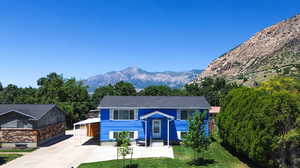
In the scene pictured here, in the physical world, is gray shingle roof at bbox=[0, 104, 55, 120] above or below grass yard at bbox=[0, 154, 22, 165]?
above

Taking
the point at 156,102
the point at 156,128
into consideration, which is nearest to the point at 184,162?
the point at 156,128

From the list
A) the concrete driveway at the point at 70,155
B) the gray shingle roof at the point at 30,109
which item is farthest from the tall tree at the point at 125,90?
the concrete driveway at the point at 70,155

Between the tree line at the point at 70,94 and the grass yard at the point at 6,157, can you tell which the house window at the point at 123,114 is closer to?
the grass yard at the point at 6,157

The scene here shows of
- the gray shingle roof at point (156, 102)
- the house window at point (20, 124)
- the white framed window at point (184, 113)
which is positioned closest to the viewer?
the house window at point (20, 124)

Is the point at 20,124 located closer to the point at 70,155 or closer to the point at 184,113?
the point at 70,155

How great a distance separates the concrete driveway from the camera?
23.9 metres

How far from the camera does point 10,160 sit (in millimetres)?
25391

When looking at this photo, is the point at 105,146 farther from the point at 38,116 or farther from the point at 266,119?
the point at 266,119

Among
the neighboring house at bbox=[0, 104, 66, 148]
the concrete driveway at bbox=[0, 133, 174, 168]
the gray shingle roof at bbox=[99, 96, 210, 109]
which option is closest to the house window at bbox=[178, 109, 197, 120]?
the gray shingle roof at bbox=[99, 96, 210, 109]

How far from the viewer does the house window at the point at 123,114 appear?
32344 millimetres

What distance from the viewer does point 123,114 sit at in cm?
3244

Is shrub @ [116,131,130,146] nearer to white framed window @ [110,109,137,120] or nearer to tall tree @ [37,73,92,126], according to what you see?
white framed window @ [110,109,137,120]

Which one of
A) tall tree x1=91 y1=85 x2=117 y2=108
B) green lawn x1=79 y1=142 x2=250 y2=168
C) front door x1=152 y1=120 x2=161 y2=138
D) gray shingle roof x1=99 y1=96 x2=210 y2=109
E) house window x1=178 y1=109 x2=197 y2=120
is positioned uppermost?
tall tree x1=91 y1=85 x2=117 y2=108

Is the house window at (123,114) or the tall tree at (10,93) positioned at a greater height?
the tall tree at (10,93)
